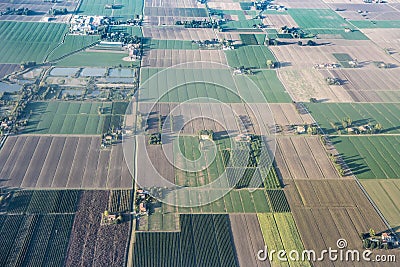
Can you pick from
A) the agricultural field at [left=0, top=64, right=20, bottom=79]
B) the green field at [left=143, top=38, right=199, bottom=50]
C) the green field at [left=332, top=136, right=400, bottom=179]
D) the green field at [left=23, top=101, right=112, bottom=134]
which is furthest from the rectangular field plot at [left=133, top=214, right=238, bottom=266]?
the green field at [left=143, top=38, right=199, bottom=50]

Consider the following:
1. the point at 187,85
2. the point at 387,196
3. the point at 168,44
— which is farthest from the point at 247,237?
the point at 168,44

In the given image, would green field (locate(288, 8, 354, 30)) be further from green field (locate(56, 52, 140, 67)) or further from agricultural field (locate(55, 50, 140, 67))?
green field (locate(56, 52, 140, 67))

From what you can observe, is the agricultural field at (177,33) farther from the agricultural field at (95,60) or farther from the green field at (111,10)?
the agricultural field at (95,60)

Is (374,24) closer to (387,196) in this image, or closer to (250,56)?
(250,56)

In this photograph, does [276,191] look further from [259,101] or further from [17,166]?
[17,166]

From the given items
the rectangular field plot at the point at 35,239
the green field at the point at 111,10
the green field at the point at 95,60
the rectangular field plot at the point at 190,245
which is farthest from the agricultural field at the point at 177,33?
the rectangular field plot at the point at 35,239

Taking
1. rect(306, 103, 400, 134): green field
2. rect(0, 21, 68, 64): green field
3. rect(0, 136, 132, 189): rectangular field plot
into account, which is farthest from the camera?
rect(0, 21, 68, 64): green field
